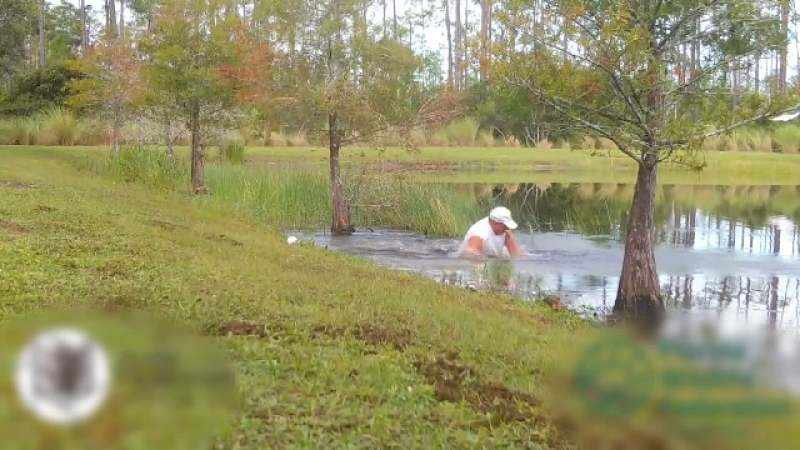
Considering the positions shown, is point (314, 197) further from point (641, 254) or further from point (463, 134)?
point (463, 134)

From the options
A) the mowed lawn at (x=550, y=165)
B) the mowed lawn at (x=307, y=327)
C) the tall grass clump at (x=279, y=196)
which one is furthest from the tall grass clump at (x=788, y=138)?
the mowed lawn at (x=307, y=327)

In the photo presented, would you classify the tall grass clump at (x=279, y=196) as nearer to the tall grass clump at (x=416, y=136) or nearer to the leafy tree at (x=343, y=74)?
the leafy tree at (x=343, y=74)

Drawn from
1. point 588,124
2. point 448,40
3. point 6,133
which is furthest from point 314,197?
point 448,40

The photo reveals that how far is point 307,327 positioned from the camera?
515 cm

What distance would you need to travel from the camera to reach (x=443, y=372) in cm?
447

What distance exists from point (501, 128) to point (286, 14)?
Answer: 31.4 m

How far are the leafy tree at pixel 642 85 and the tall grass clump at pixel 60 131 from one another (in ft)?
72.6

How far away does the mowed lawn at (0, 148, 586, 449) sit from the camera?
136 inches

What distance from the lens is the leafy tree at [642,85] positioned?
8.91 m

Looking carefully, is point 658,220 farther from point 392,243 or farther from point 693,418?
point 693,418

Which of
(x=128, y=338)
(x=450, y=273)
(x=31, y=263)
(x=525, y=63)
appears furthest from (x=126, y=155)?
(x=128, y=338)

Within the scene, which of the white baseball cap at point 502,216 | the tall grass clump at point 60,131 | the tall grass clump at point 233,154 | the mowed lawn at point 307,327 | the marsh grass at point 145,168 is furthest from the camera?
the tall grass clump at point 60,131

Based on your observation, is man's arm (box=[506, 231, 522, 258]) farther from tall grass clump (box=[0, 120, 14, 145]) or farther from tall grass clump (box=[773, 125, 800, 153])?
tall grass clump (box=[773, 125, 800, 153])

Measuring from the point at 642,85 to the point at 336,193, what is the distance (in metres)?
7.77
